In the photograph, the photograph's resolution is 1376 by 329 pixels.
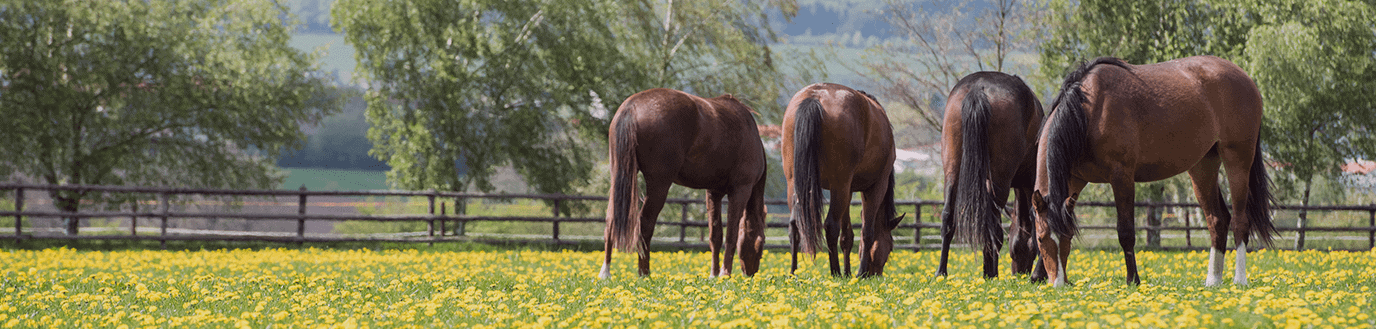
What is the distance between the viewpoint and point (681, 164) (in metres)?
6.57

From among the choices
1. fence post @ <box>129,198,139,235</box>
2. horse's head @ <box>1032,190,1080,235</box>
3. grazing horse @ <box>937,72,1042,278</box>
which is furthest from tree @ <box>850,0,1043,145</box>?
horse's head @ <box>1032,190,1080,235</box>

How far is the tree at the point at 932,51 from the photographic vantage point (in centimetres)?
2327

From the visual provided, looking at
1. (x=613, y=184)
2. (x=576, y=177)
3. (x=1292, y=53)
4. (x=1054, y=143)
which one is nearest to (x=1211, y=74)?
(x=1054, y=143)

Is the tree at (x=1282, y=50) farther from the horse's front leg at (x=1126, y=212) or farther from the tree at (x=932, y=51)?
the horse's front leg at (x=1126, y=212)

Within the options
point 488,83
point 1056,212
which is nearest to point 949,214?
point 1056,212

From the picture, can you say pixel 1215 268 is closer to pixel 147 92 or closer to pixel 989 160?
pixel 989 160

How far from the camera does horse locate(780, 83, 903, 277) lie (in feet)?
20.1

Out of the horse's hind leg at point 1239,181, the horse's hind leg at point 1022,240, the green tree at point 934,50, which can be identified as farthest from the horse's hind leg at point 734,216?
the green tree at point 934,50

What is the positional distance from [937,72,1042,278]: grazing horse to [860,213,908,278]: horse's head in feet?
1.40

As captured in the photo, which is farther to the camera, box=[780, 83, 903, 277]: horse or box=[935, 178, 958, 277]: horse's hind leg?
box=[935, 178, 958, 277]: horse's hind leg

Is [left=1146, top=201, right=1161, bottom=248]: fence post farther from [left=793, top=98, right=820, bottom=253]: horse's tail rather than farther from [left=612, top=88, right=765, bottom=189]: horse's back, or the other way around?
[left=793, top=98, right=820, bottom=253]: horse's tail

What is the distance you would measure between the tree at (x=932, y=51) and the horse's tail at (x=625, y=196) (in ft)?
59.0

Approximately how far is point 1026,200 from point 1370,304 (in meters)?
2.62

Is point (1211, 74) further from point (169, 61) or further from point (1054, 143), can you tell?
point (169, 61)
